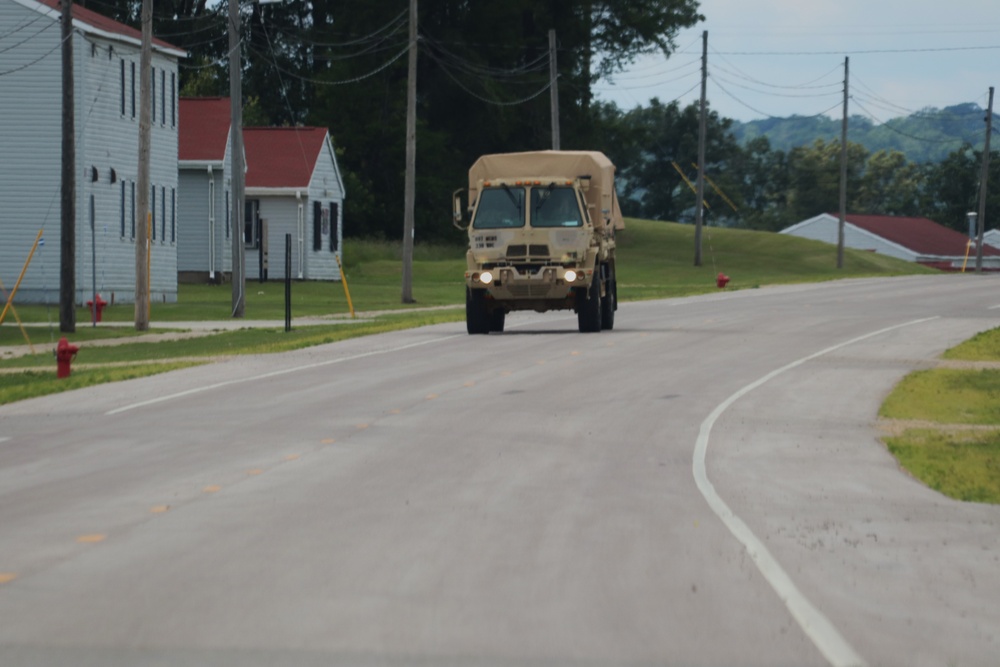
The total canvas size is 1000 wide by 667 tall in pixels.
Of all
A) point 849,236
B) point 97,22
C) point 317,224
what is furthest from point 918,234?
point 97,22

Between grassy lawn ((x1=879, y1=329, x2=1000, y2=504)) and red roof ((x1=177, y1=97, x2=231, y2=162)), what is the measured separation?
113 feet

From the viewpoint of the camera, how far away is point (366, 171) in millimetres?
78062

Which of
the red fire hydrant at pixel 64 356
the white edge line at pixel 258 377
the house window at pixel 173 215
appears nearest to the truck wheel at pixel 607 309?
the white edge line at pixel 258 377

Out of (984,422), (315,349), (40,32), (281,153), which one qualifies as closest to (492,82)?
(281,153)

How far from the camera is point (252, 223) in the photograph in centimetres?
6078

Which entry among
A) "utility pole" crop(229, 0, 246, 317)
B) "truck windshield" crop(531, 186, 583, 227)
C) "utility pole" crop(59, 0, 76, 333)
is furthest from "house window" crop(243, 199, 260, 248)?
"truck windshield" crop(531, 186, 583, 227)

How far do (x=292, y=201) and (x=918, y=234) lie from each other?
64.4 m

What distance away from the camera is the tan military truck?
3009 centimetres

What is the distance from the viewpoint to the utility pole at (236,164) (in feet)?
128

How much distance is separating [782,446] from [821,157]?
128 m

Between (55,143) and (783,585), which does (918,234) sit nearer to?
(55,143)

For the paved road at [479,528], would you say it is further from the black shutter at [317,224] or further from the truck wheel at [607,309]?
the black shutter at [317,224]

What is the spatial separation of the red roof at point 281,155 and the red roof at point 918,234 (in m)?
58.7

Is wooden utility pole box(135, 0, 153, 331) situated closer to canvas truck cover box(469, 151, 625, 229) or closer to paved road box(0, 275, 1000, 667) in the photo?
canvas truck cover box(469, 151, 625, 229)
